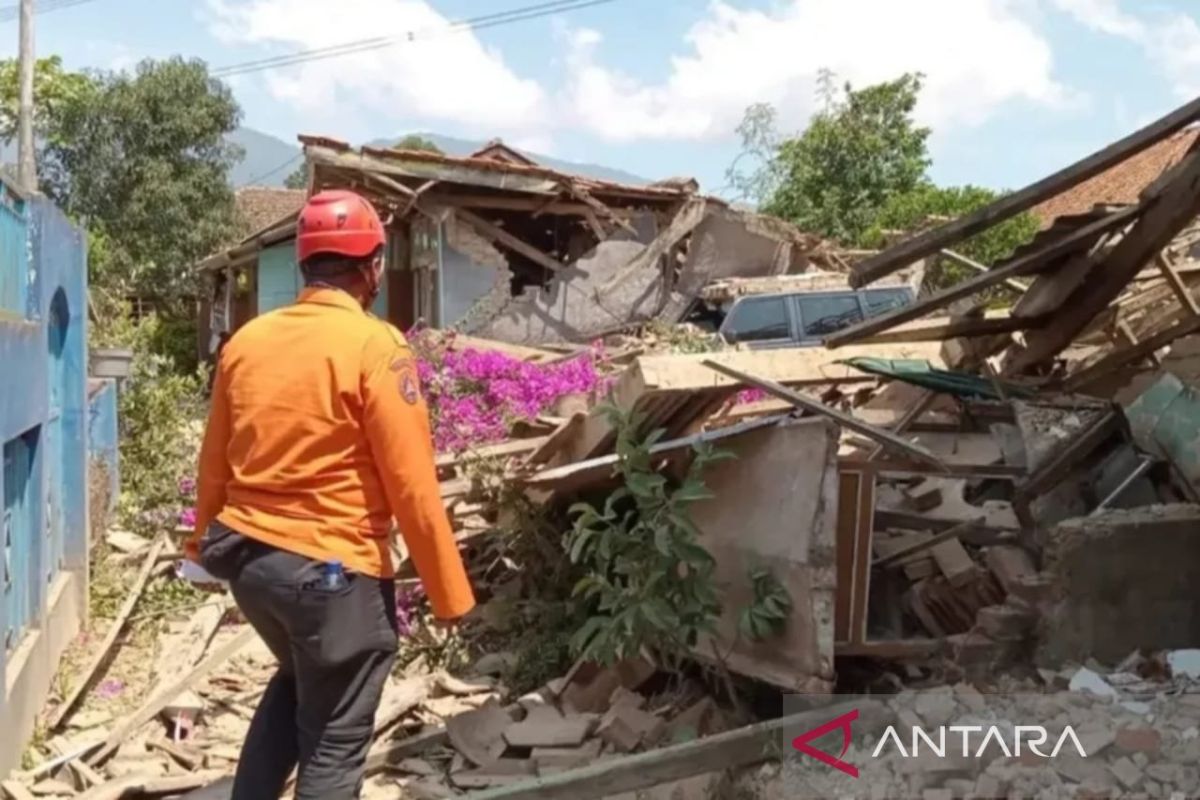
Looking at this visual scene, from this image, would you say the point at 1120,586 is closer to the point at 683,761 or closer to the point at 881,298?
the point at 683,761

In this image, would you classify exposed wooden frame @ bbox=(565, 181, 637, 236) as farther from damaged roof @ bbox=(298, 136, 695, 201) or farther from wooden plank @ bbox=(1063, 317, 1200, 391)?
wooden plank @ bbox=(1063, 317, 1200, 391)

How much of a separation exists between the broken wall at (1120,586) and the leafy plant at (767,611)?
939 mm

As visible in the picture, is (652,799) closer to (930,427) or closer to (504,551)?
(504,551)

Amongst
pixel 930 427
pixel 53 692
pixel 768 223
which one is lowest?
pixel 53 692

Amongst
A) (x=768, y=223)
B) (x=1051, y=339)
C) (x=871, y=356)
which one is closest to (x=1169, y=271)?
(x=1051, y=339)

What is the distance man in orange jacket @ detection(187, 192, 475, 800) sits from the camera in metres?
2.96

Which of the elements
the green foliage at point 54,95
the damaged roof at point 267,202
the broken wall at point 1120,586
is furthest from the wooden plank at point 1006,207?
the damaged roof at point 267,202

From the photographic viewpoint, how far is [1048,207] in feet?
85.7

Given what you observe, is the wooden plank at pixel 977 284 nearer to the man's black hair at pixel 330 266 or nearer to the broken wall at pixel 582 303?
the man's black hair at pixel 330 266

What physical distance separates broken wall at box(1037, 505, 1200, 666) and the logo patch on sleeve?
2608 millimetres

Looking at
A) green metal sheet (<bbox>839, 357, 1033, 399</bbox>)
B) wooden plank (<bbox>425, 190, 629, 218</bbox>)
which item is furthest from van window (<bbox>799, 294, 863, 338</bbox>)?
green metal sheet (<bbox>839, 357, 1033, 399</bbox>)

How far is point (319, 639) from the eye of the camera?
9.71ft

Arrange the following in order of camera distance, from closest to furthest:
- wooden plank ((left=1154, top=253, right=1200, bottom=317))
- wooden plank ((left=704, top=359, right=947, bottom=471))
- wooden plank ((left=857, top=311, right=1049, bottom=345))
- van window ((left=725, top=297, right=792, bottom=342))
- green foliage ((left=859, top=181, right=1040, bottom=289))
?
wooden plank ((left=704, top=359, right=947, bottom=471)) → wooden plank ((left=857, top=311, right=1049, bottom=345)) → wooden plank ((left=1154, top=253, right=1200, bottom=317)) → van window ((left=725, top=297, right=792, bottom=342)) → green foliage ((left=859, top=181, right=1040, bottom=289))

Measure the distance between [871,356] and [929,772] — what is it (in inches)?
151
